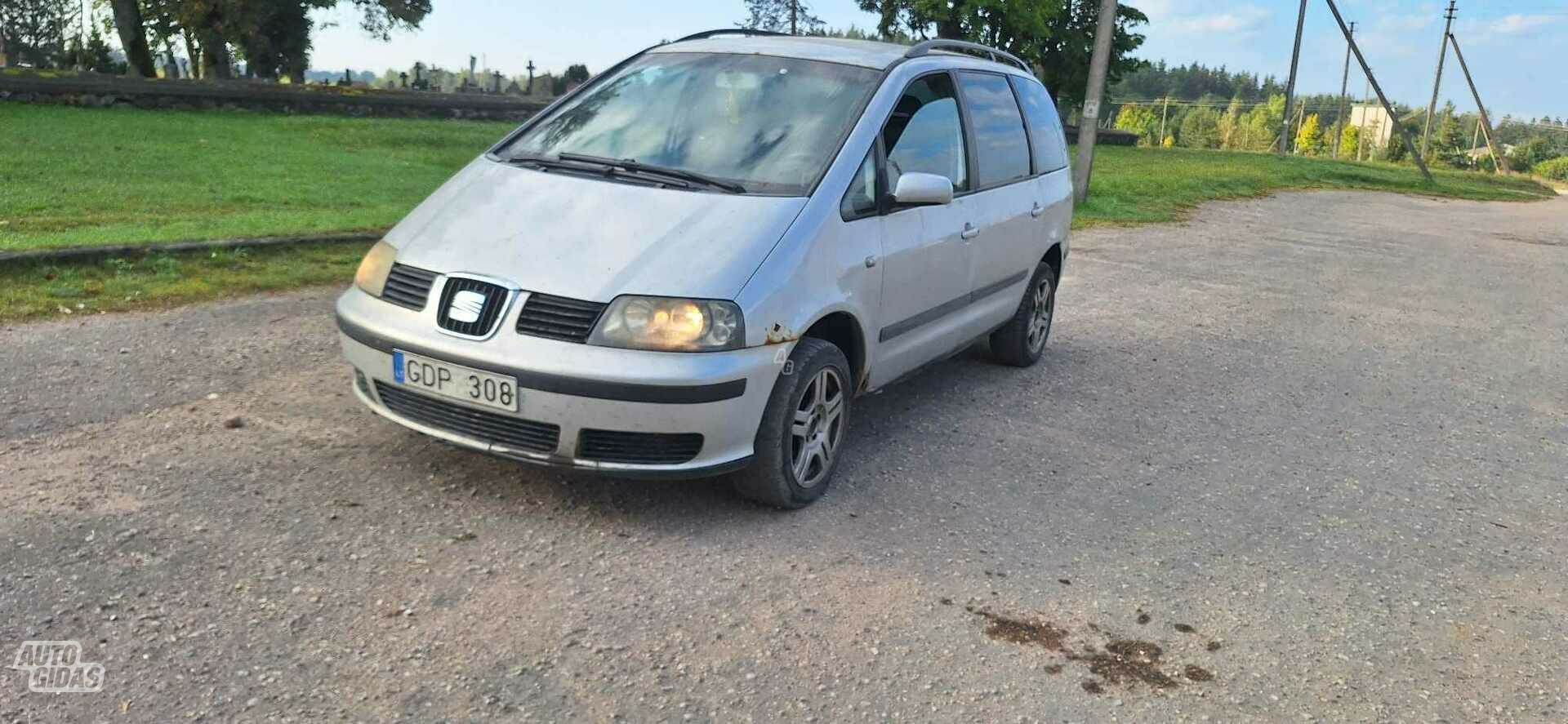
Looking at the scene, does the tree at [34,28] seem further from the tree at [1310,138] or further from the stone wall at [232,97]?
the tree at [1310,138]

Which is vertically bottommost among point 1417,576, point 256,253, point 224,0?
point 1417,576

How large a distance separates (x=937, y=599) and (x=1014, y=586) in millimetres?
302

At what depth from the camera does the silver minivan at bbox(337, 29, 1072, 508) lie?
12.9ft

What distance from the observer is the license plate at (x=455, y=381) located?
392 cm

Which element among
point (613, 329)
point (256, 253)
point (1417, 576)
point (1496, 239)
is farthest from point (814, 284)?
point (1496, 239)

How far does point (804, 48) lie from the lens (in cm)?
546

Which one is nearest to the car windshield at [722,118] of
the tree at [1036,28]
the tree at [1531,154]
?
the tree at [1036,28]

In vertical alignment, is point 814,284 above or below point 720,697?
above

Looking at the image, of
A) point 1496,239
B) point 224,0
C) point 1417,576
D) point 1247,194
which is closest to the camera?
point 1417,576

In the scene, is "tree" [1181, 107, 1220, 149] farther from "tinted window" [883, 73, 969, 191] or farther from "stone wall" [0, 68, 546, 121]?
"tinted window" [883, 73, 969, 191]

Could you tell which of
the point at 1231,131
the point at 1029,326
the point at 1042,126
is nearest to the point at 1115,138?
the point at 1042,126

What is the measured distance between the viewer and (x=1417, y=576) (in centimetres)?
429

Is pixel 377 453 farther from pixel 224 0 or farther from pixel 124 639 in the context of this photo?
pixel 224 0

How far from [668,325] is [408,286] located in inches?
38.7
